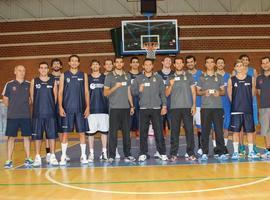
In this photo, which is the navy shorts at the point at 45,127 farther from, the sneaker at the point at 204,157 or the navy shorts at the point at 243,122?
the navy shorts at the point at 243,122

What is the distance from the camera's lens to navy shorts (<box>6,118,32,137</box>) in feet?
22.1

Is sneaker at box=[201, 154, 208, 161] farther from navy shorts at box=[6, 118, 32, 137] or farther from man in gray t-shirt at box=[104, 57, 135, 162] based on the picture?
navy shorts at box=[6, 118, 32, 137]

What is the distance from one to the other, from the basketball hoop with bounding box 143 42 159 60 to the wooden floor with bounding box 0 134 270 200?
8.57 meters

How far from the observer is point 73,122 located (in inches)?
270

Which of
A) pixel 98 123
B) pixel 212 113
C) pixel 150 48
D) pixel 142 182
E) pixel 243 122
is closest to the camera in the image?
pixel 142 182

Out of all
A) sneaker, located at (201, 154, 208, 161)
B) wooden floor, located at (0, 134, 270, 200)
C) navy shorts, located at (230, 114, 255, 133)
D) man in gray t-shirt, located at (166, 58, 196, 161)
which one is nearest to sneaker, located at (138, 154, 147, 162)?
man in gray t-shirt, located at (166, 58, 196, 161)

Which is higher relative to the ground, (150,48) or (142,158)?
(150,48)

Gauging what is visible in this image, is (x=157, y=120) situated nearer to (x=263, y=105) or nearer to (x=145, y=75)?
(x=145, y=75)

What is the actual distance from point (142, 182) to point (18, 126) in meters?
3.07

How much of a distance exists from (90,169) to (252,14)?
1547 centimetres

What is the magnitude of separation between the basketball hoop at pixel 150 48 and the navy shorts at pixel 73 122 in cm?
763

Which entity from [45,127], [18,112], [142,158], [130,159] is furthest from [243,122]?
[18,112]

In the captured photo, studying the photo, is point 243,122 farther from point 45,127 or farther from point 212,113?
point 45,127

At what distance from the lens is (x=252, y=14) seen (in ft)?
61.9
